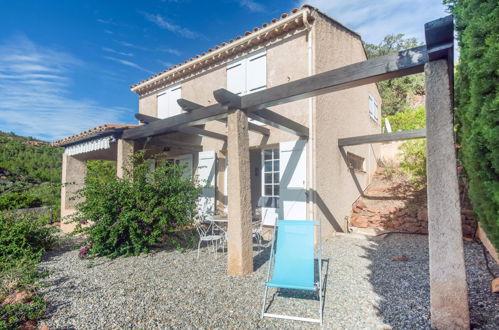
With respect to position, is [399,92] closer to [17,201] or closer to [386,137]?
[386,137]

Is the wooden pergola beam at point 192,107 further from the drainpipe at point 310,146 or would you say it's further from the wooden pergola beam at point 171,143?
the wooden pergola beam at point 171,143

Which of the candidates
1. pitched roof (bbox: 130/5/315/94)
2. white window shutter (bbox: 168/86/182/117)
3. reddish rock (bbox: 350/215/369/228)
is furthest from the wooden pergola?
white window shutter (bbox: 168/86/182/117)

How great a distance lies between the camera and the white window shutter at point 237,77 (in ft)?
32.3

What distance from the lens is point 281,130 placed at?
9.05 metres

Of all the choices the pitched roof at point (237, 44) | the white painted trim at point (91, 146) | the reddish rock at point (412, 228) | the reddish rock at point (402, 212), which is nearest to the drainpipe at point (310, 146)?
the pitched roof at point (237, 44)

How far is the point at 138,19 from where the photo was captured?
46.5ft

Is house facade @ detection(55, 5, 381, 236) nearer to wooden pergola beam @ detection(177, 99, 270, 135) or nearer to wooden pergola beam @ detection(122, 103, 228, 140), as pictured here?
wooden pergola beam @ detection(177, 99, 270, 135)

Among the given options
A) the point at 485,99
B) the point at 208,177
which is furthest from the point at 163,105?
the point at 485,99

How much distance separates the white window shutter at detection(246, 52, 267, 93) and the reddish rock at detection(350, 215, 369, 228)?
6484 mm

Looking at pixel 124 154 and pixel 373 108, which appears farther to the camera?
pixel 373 108

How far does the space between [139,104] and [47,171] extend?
9785 mm

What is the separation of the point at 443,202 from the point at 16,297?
6.48 meters

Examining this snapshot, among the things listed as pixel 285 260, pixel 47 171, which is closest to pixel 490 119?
pixel 285 260

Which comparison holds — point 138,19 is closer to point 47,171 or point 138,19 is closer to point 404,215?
point 47,171
